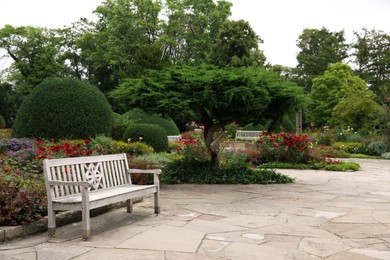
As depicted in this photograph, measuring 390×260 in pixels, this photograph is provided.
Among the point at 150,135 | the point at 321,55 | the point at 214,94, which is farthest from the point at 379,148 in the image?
the point at 321,55

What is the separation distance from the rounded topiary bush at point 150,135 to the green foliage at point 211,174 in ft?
15.5

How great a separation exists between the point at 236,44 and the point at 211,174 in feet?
73.3

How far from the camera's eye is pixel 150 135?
14.5 m

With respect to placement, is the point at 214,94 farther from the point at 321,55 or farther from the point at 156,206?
the point at 321,55

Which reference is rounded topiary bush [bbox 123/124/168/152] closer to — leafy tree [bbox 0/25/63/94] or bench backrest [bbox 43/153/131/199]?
bench backrest [bbox 43/153/131/199]

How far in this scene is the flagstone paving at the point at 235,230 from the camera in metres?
4.00

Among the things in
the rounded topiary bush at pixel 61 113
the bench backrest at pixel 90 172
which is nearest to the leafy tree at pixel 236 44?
the rounded topiary bush at pixel 61 113

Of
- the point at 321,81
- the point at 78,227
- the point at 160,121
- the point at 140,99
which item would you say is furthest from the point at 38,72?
the point at 78,227

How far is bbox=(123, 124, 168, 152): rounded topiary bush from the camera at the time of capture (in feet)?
47.4

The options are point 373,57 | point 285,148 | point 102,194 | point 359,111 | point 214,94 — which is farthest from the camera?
point 373,57

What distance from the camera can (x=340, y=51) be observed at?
131 ft

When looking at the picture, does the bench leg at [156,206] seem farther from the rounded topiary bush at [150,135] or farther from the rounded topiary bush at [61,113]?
the rounded topiary bush at [150,135]

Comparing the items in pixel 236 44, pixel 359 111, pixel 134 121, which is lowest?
pixel 134 121

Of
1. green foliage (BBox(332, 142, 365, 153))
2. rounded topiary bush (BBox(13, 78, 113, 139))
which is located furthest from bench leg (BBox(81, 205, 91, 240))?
green foliage (BBox(332, 142, 365, 153))
